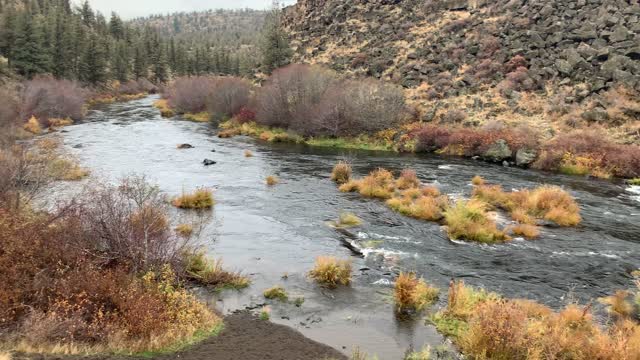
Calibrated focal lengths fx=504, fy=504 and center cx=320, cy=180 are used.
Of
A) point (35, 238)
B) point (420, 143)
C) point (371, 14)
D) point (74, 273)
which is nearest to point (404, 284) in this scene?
point (74, 273)

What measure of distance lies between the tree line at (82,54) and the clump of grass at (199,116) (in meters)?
21.4

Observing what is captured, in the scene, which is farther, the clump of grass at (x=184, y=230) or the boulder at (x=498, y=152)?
the boulder at (x=498, y=152)

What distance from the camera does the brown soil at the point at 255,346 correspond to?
10.6 meters

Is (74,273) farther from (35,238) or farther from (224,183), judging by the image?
(224,183)

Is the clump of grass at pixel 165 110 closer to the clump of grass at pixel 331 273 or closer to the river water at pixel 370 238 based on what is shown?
the river water at pixel 370 238

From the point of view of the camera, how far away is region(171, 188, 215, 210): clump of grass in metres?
23.8

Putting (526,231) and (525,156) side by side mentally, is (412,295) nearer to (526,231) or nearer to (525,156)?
(526,231)

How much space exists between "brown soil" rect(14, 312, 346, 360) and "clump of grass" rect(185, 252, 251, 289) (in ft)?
7.89

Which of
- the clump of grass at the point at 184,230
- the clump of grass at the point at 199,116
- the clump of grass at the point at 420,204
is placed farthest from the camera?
the clump of grass at the point at 199,116

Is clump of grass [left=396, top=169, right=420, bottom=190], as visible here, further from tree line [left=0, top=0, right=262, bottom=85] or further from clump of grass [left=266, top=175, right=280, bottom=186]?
tree line [left=0, top=0, right=262, bottom=85]

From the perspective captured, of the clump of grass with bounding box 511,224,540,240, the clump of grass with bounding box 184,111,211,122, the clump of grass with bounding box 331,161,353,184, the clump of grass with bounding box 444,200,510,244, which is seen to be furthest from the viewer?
the clump of grass with bounding box 184,111,211,122

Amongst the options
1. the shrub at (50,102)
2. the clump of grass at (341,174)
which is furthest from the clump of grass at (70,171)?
the shrub at (50,102)

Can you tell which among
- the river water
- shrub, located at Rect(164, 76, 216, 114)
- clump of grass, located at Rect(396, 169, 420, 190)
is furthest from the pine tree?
clump of grass, located at Rect(396, 169, 420, 190)

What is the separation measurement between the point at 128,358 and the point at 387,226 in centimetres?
1349
